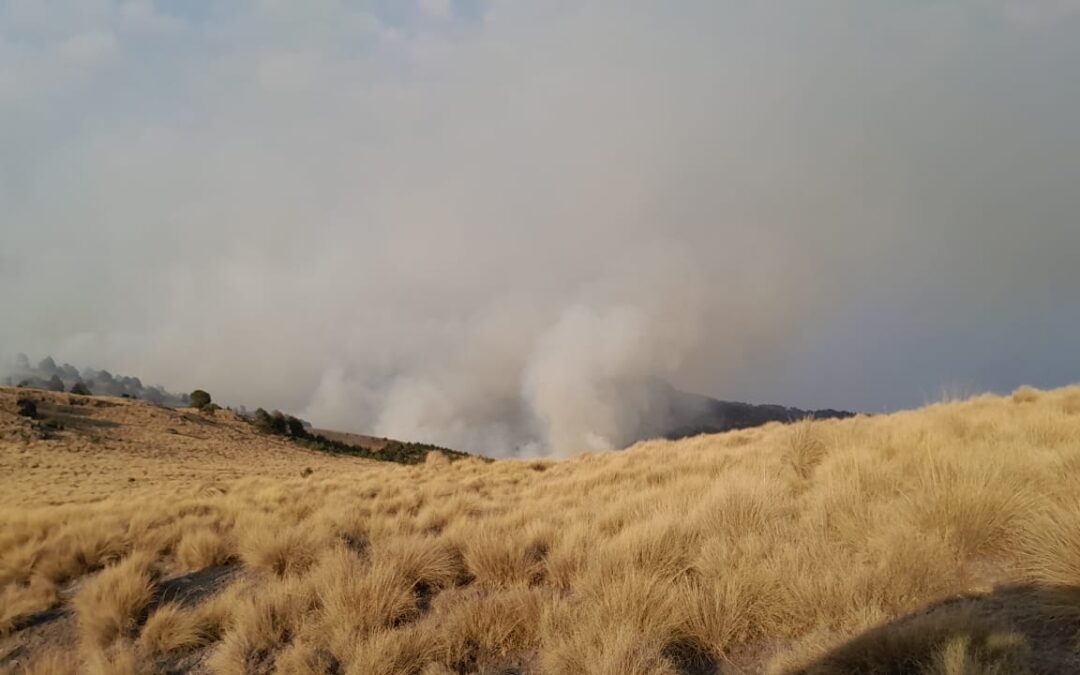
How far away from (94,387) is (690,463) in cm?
23976

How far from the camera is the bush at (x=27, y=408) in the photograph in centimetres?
5119

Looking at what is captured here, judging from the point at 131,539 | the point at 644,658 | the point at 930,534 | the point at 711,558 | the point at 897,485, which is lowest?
the point at 131,539

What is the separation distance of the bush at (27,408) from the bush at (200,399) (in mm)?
22905

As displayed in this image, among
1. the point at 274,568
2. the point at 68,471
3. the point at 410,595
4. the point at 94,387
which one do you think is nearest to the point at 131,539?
the point at 274,568

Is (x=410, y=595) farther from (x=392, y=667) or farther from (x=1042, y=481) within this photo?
(x=1042, y=481)

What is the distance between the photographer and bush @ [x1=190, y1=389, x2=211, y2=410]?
3051 inches

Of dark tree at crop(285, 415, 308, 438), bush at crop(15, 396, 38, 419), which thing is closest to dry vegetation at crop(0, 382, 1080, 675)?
bush at crop(15, 396, 38, 419)

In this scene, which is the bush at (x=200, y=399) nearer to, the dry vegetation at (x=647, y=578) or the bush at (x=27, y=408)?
the bush at (x=27, y=408)

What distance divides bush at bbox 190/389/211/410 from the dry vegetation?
255 feet

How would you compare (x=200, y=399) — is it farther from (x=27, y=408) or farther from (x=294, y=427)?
(x=27, y=408)

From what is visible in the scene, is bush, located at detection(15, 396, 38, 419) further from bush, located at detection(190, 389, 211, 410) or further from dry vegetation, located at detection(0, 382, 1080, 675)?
dry vegetation, located at detection(0, 382, 1080, 675)

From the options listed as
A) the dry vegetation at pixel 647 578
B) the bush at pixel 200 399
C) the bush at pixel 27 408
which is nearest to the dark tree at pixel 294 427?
the bush at pixel 200 399

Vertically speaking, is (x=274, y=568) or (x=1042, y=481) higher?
(x=1042, y=481)

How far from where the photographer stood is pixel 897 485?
5.97m
